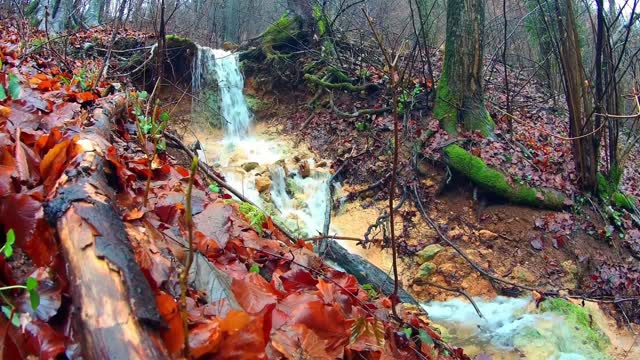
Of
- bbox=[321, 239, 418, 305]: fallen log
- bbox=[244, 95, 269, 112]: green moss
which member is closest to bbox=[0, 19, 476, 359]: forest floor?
bbox=[321, 239, 418, 305]: fallen log

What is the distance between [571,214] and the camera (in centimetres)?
645

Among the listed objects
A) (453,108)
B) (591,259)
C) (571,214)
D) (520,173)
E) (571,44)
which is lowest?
(591,259)

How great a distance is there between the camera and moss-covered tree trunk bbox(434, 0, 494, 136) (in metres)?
7.39

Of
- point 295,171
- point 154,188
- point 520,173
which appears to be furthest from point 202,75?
point 154,188

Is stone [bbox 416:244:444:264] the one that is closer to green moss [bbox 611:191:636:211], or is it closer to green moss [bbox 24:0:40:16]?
green moss [bbox 611:191:636:211]

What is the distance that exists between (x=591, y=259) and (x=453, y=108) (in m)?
A: 3.12

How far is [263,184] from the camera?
7.17m

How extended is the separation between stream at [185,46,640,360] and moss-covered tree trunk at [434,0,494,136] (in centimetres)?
244

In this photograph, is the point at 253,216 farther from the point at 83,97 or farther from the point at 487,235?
the point at 487,235

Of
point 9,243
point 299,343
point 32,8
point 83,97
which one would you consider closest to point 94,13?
point 32,8

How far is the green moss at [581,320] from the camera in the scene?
16.1ft

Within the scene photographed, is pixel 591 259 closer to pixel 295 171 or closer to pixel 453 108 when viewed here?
pixel 453 108

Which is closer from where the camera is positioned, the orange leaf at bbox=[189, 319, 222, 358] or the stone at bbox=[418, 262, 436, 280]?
the orange leaf at bbox=[189, 319, 222, 358]

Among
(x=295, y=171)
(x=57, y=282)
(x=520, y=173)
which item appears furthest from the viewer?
(x=295, y=171)
